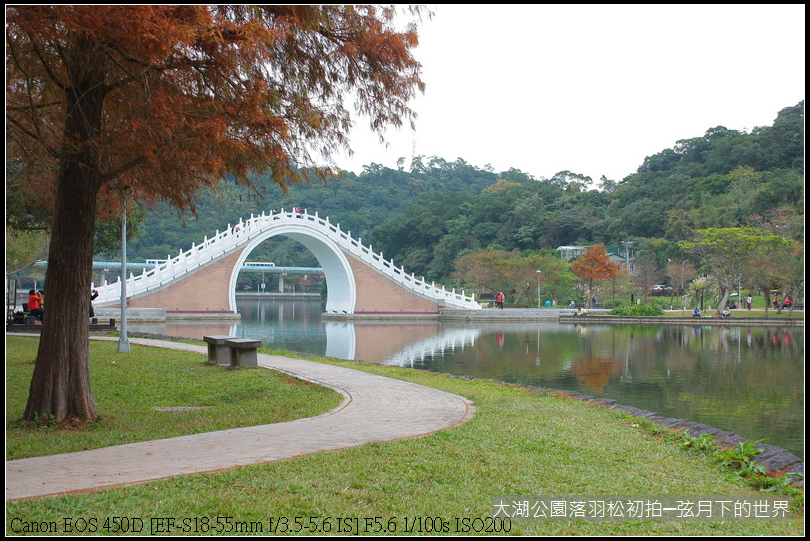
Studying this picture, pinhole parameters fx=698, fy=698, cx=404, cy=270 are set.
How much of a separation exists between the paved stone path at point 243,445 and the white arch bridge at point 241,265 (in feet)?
78.3

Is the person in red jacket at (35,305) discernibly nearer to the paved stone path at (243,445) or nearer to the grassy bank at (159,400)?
the grassy bank at (159,400)

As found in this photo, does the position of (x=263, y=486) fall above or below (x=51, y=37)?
below

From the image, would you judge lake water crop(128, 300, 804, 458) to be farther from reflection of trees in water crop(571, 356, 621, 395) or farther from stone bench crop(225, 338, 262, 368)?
stone bench crop(225, 338, 262, 368)

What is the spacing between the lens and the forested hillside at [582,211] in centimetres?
4550

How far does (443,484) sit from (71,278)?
4.19m

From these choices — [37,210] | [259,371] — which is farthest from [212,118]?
[37,210]

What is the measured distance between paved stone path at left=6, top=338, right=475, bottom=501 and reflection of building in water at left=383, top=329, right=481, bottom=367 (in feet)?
27.1

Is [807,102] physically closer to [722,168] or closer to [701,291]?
[701,291]

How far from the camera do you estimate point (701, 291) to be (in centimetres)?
3750

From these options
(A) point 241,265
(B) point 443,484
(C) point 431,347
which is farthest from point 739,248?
(B) point 443,484

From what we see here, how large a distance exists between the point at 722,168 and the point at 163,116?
56409 mm

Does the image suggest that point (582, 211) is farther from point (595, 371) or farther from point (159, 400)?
point (159, 400)

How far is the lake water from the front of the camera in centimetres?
1000

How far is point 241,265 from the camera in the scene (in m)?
35.2
